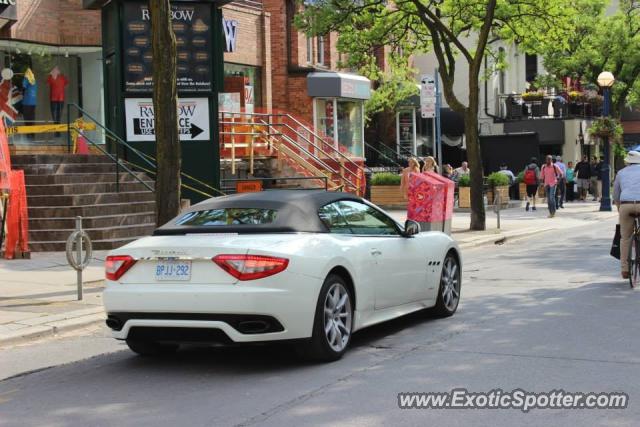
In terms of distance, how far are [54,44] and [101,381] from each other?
1871cm

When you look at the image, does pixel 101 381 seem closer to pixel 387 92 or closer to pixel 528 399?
pixel 528 399

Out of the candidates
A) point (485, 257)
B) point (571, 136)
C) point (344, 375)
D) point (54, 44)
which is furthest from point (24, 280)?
point (571, 136)

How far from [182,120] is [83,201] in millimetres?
3159

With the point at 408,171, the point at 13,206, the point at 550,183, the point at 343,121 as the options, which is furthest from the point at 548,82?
the point at 13,206

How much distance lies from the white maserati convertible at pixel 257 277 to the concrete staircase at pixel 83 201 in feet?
27.7

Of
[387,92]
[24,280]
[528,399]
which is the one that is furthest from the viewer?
[387,92]

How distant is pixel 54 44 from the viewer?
24172 mm

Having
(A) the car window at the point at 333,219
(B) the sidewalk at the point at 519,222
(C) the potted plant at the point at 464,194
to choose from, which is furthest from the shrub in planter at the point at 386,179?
(A) the car window at the point at 333,219

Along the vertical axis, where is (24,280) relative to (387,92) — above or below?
below

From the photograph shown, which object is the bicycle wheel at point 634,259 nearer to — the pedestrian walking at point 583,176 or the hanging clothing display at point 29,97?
the hanging clothing display at point 29,97

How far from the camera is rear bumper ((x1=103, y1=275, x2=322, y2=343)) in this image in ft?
22.8

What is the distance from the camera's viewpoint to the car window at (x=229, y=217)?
25.5 feet

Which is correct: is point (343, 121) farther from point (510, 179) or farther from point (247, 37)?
point (510, 179)

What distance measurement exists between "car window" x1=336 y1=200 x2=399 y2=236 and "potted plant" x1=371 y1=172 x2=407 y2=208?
23.0m
